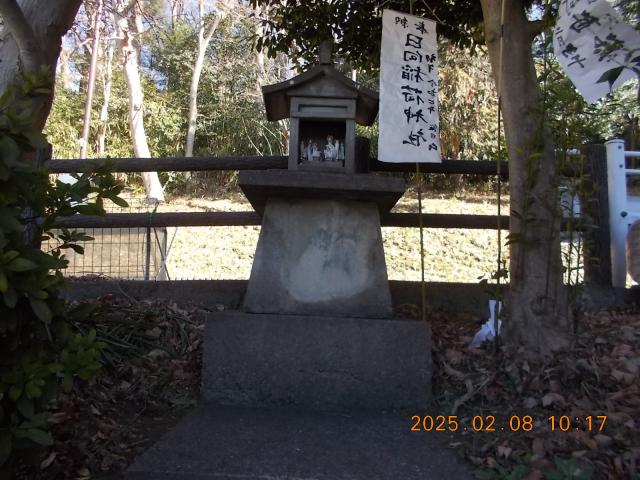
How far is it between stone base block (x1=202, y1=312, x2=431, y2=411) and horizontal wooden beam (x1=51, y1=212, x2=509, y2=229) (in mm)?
1446

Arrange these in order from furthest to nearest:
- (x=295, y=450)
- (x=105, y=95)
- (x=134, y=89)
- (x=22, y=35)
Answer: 1. (x=105, y=95)
2. (x=134, y=89)
3. (x=22, y=35)
4. (x=295, y=450)

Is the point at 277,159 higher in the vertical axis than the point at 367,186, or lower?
higher

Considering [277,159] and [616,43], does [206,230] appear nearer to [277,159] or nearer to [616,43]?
[277,159]

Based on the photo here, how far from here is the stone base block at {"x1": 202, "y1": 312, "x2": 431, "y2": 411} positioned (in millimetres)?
3451

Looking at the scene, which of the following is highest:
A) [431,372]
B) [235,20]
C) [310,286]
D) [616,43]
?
[235,20]

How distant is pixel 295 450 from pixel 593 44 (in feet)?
7.66

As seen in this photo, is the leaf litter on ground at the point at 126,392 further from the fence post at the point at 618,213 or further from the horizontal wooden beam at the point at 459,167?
the fence post at the point at 618,213

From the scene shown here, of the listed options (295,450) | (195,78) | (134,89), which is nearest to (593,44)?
(295,450)

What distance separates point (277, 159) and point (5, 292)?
3159 mm

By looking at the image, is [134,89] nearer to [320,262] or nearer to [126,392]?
[320,262]

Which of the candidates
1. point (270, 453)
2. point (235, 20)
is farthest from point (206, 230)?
point (270, 453)

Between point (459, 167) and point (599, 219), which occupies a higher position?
point (459, 167)

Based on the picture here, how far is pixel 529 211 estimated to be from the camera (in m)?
3.56

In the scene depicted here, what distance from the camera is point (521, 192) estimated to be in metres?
3.64
